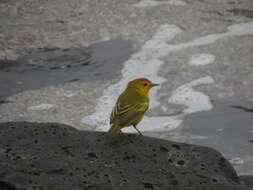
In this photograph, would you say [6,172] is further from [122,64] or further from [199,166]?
[122,64]

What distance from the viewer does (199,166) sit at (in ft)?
16.8

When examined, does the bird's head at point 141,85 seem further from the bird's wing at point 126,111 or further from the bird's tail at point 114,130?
the bird's tail at point 114,130


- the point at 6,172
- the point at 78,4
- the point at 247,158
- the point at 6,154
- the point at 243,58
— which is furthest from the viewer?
the point at 78,4

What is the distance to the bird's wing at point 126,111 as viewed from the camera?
6.34 meters

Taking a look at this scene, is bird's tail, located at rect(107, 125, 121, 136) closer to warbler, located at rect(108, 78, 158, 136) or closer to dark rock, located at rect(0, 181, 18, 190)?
warbler, located at rect(108, 78, 158, 136)

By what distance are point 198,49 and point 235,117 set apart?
269 cm

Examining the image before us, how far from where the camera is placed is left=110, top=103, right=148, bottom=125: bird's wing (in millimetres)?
6336

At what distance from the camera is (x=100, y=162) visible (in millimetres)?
5012

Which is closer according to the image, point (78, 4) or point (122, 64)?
point (122, 64)

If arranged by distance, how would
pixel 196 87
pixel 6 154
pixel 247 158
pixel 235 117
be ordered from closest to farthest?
pixel 6 154 < pixel 247 158 < pixel 235 117 < pixel 196 87

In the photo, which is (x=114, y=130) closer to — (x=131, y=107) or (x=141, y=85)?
(x=131, y=107)

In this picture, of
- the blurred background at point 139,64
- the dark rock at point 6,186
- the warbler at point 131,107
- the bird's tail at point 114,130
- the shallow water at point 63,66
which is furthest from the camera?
the shallow water at point 63,66

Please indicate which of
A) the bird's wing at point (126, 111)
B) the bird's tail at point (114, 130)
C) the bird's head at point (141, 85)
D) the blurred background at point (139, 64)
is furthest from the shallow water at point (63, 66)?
the bird's tail at point (114, 130)

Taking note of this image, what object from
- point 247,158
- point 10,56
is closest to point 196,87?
point 247,158
